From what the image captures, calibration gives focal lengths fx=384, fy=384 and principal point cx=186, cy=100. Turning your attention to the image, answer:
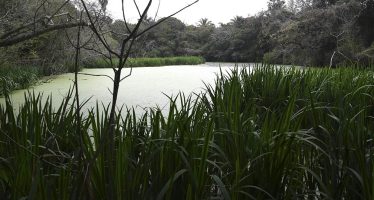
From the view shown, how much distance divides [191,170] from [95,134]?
304mm

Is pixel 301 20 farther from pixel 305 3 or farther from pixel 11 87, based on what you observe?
pixel 11 87

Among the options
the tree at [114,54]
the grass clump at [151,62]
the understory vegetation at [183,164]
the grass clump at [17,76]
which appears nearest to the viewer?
the tree at [114,54]

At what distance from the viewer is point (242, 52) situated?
64.0 ft

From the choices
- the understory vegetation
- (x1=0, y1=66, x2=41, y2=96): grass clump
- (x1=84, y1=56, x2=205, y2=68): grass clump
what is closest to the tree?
the understory vegetation

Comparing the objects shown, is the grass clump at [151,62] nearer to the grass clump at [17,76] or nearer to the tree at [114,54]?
the grass clump at [17,76]

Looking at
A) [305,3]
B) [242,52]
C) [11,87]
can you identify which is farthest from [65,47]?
[242,52]

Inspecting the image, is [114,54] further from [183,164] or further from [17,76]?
[17,76]

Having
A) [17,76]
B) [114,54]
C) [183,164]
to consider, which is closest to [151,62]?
[17,76]

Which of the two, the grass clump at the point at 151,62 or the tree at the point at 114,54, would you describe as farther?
the grass clump at the point at 151,62

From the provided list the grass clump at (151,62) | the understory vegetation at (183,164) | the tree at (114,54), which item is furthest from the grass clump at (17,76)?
the tree at (114,54)

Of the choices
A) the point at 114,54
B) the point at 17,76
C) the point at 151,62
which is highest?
the point at 114,54

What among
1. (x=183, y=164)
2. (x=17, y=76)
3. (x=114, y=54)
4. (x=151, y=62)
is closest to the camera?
(x=114, y=54)

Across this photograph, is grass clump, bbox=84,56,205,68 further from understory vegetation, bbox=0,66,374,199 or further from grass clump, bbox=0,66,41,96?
understory vegetation, bbox=0,66,374,199

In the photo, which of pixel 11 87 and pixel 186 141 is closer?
pixel 186 141
